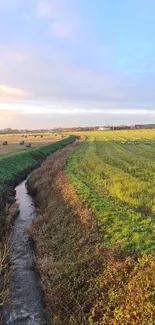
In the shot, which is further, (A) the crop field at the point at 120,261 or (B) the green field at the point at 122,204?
(B) the green field at the point at 122,204

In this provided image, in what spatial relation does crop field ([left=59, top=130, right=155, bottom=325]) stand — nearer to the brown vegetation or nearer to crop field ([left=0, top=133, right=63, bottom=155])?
the brown vegetation

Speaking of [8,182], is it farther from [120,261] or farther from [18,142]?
[18,142]

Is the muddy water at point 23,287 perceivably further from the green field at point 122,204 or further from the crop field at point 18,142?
the crop field at point 18,142

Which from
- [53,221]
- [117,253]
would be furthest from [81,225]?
[117,253]

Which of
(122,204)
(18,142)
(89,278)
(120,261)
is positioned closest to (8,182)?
(122,204)

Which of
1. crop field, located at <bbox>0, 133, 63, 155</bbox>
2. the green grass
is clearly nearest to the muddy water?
the green grass

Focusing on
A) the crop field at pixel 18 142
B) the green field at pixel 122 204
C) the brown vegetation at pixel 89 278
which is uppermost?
the crop field at pixel 18 142

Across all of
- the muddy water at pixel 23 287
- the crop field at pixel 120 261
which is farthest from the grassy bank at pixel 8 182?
the crop field at pixel 120 261
